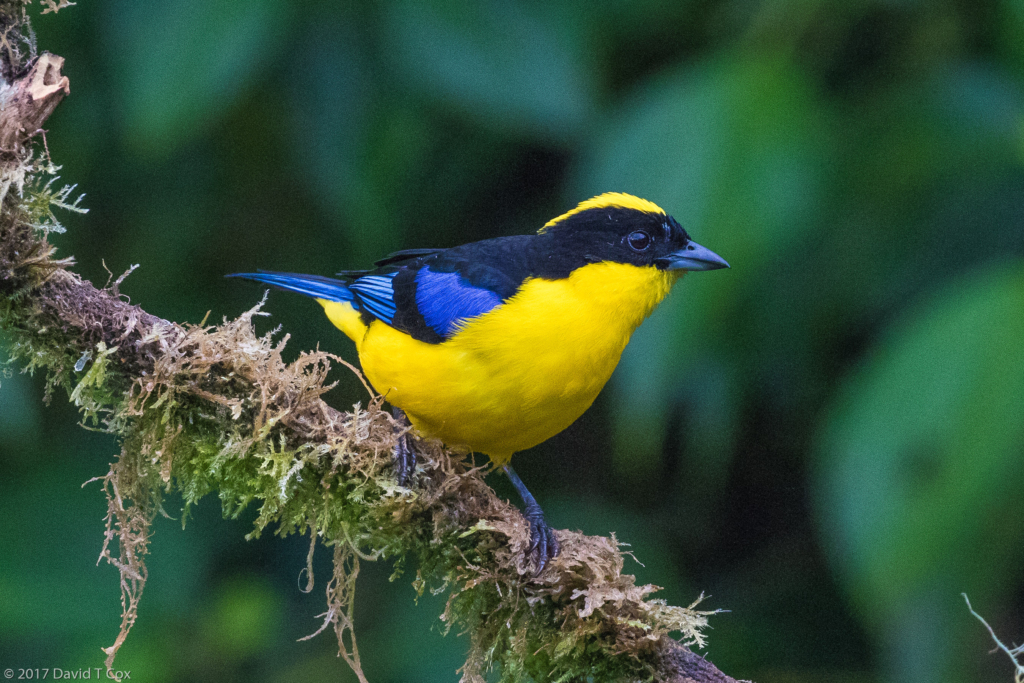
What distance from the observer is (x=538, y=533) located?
90.0 inches

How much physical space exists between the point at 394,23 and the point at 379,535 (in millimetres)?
1792

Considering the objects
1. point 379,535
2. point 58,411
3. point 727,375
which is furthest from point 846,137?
point 58,411

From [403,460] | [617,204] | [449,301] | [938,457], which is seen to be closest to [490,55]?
[617,204]

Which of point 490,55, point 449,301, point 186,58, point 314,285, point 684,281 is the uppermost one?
point 490,55

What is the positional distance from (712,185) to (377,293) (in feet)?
3.75

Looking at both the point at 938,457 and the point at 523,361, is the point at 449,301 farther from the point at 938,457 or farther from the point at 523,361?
the point at 938,457

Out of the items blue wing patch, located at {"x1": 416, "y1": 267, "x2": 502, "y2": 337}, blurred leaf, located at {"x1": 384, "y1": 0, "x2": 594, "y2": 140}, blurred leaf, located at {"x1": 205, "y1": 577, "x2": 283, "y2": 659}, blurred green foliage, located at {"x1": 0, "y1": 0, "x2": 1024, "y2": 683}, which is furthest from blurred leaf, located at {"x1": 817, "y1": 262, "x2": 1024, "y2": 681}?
blurred leaf, located at {"x1": 205, "y1": 577, "x2": 283, "y2": 659}

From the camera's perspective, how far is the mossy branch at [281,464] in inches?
72.2

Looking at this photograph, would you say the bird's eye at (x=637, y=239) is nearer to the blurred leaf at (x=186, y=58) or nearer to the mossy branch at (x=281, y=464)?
the mossy branch at (x=281, y=464)

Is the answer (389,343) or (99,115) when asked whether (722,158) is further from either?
(99,115)

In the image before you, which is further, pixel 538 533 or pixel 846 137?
pixel 846 137

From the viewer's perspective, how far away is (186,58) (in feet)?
9.36

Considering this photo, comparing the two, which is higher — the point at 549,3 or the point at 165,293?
the point at 549,3

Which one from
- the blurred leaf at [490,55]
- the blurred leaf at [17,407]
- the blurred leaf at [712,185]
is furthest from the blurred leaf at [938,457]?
the blurred leaf at [17,407]
